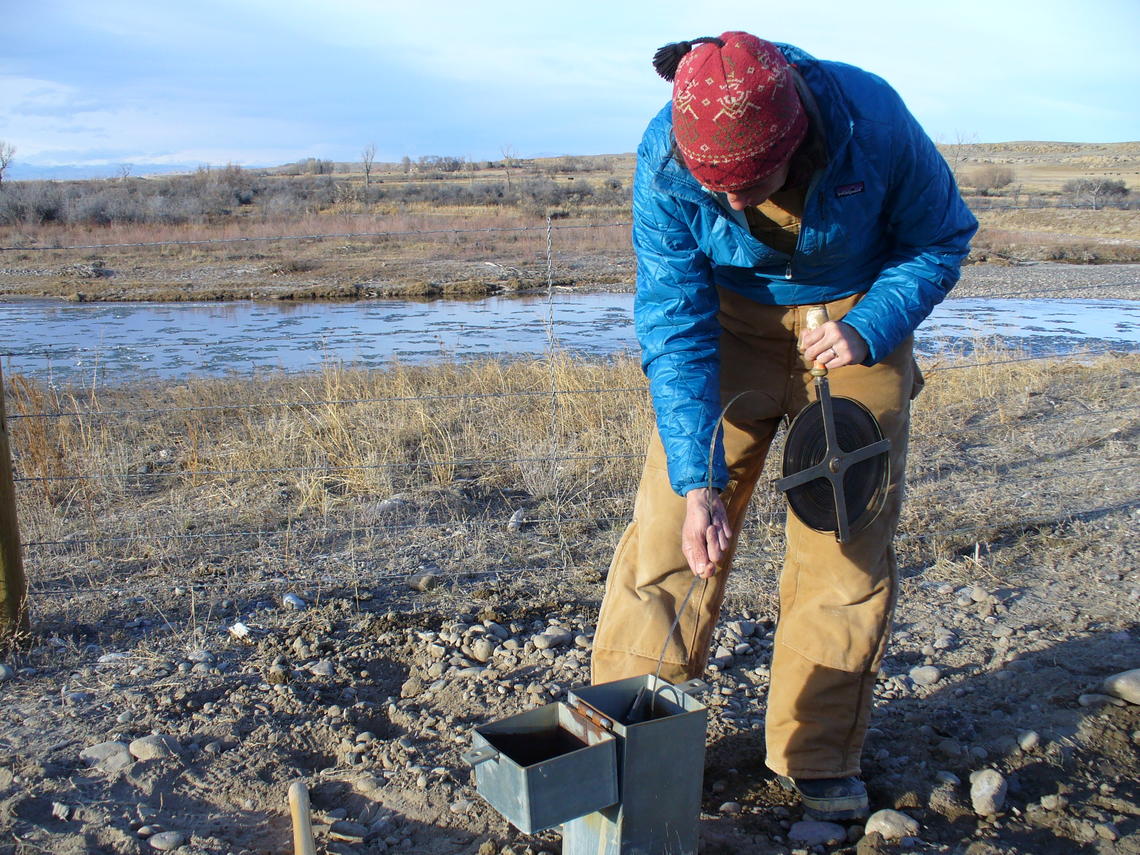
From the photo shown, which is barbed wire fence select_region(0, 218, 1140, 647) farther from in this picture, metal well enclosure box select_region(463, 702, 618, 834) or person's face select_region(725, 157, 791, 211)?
person's face select_region(725, 157, 791, 211)

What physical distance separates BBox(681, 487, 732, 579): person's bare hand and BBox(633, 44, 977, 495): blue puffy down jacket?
0.05 meters

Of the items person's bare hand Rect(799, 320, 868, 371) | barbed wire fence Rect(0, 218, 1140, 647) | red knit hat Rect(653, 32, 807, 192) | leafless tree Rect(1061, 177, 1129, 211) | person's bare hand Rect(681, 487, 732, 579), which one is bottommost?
barbed wire fence Rect(0, 218, 1140, 647)

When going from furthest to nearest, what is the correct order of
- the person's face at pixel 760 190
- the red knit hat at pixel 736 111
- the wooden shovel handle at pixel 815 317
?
the wooden shovel handle at pixel 815 317 → the person's face at pixel 760 190 → the red knit hat at pixel 736 111

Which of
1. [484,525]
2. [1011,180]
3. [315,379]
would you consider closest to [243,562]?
[484,525]

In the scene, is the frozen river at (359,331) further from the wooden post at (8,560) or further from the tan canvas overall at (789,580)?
the tan canvas overall at (789,580)

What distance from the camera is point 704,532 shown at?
2348mm

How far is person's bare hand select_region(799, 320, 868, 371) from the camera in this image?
2.31 meters

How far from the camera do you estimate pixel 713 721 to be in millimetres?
3164

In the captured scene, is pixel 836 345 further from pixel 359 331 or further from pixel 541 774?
pixel 359 331

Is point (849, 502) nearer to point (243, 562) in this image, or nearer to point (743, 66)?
point (743, 66)

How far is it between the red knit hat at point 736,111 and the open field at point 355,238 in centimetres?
816

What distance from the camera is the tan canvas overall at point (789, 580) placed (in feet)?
8.52

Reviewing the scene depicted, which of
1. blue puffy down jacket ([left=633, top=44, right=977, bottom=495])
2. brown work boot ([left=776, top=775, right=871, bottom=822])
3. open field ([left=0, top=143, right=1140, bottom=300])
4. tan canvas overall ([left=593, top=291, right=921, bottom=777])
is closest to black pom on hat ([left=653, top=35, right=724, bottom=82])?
blue puffy down jacket ([left=633, top=44, right=977, bottom=495])

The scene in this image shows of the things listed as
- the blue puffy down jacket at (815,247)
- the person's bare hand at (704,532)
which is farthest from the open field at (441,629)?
the blue puffy down jacket at (815,247)
